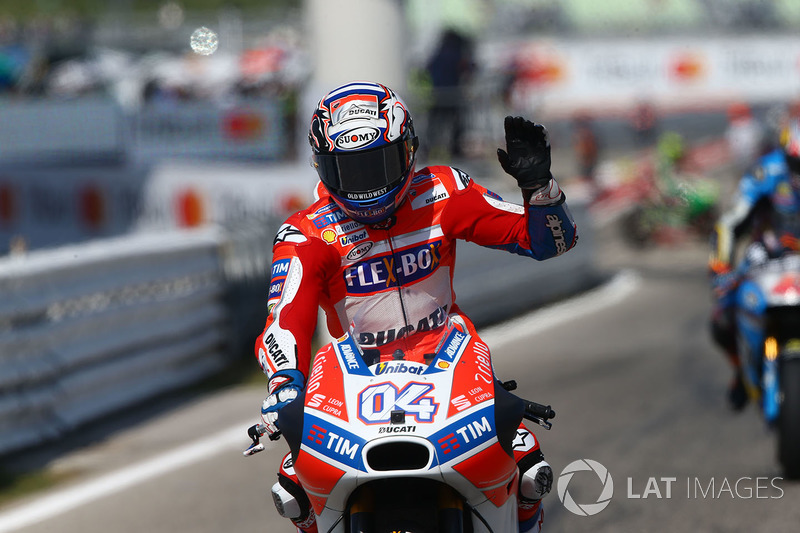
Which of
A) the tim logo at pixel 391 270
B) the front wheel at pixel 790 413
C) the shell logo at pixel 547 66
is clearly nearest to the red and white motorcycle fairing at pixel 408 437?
the tim logo at pixel 391 270

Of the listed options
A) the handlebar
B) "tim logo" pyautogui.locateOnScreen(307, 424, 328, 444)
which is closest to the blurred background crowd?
the handlebar

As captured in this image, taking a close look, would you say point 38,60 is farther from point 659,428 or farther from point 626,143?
point 659,428

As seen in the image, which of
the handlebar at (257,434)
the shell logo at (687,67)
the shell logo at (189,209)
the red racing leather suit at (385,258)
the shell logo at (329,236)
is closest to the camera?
the handlebar at (257,434)

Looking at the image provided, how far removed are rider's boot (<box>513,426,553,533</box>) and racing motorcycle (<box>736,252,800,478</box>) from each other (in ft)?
9.23

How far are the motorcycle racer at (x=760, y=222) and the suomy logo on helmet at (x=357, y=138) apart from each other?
381 centimetres

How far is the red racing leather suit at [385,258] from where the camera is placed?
13.2ft

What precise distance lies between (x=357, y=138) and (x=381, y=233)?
37 centimetres

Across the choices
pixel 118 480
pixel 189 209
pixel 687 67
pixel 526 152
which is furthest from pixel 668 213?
pixel 526 152

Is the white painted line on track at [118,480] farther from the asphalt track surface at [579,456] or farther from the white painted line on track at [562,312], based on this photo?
the white painted line on track at [562,312]

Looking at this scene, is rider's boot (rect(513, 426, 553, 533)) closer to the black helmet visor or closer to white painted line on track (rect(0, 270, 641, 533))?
the black helmet visor

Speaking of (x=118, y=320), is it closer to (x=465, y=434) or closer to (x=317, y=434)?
(x=317, y=434)

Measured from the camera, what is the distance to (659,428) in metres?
8.51

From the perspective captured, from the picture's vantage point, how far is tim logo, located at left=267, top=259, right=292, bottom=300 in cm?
409

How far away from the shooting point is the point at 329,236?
13.6ft
